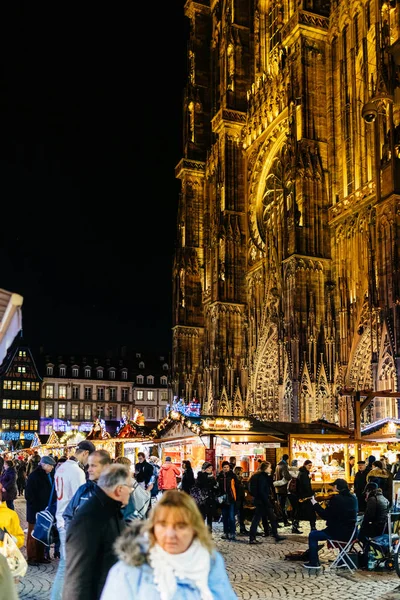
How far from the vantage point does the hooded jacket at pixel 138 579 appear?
119 inches

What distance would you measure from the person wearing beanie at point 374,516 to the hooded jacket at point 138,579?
8575 mm

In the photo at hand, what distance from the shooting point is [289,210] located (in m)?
32.4

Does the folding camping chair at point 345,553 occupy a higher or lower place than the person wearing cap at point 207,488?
lower

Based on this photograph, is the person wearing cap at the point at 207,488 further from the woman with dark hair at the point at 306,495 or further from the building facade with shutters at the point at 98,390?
the building facade with shutters at the point at 98,390

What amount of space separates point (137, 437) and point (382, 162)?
47.8 ft

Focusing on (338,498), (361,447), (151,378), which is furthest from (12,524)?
(151,378)

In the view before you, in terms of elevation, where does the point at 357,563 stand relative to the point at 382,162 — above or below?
below

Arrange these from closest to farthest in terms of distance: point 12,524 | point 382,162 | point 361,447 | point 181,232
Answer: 1. point 12,524
2. point 361,447
3. point 382,162
4. point 181,232

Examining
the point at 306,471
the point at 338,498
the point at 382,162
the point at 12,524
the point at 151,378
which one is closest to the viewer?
the point at 12,524

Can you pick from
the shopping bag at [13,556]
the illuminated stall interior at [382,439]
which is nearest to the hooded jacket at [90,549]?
the shopping bag at [13,556]

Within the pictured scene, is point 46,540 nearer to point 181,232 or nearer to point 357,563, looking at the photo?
point 357,563

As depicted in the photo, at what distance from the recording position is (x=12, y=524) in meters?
6.04

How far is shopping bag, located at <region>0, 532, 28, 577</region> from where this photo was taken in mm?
5223

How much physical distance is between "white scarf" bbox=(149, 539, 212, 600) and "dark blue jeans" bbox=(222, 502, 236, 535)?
44.3ft
